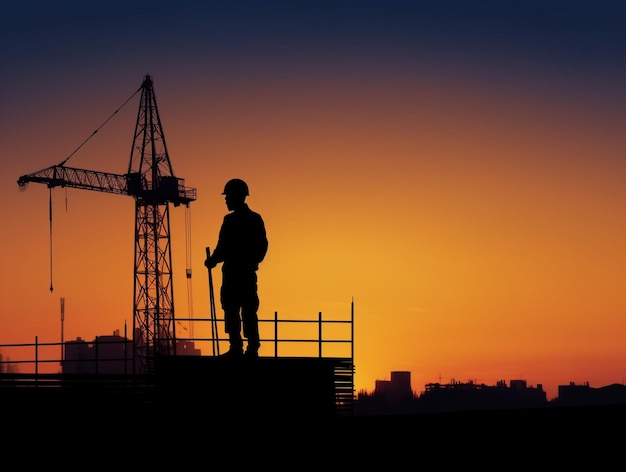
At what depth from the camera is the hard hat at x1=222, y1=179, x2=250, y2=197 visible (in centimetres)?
1780

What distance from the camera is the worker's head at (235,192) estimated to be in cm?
1781

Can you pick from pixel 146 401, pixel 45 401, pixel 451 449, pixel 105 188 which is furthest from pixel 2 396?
pixel 105 188

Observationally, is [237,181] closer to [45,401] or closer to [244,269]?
[244,269]

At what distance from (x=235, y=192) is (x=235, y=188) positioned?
0.24 ft

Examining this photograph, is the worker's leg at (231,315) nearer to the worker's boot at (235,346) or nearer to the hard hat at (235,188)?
the worker's boot at (235,346)

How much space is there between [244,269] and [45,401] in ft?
14.6

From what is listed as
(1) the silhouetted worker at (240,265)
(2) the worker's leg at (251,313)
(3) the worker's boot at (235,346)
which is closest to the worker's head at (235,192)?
(1) the silhouetted worker at (240,265)

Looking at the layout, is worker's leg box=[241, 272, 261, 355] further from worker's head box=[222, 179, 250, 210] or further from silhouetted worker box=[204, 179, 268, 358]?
worker's head box=[222, 179, 250, 210]

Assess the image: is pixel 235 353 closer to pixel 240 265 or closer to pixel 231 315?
pixel 231 315

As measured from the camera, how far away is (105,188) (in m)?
116

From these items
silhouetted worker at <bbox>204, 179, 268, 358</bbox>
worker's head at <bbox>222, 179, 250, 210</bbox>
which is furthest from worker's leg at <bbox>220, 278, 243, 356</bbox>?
worker's head at <bbox>222, 179, 250, 210</bbox>

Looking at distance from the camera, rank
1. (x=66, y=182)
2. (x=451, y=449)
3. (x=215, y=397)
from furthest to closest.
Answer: (x=66, y=182) < (x=215, y=397) < (x=451, y=449)

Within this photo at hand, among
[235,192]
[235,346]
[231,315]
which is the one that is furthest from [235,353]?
[235,192]

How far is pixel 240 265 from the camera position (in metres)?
18.1
